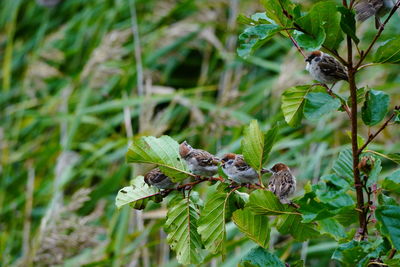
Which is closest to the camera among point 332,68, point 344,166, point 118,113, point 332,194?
point 332,194

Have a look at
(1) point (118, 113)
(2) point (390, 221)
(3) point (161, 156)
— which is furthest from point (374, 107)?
(1) point (118, 113)

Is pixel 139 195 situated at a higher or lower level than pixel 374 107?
lower

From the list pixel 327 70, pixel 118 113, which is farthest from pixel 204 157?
pixel 118 113

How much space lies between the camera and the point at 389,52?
26.6 inches

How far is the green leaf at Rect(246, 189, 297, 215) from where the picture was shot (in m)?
0.67

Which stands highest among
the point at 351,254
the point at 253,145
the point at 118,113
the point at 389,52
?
the point at 389,52

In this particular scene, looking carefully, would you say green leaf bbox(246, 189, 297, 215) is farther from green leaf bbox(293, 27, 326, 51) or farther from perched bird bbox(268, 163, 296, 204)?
green leaf bbox(293, 27, 326, 51)

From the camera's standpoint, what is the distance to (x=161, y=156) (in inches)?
29.5

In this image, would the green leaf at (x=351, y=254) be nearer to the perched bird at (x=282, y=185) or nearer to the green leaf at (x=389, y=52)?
the perched bird at (x=282, y=185)

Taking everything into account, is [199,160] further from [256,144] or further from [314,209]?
[314,209]

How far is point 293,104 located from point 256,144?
3.8 inches

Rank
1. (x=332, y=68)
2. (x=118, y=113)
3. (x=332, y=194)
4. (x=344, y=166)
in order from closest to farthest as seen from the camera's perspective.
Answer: (x=332, y=194), (x=344, y=166), (x=332, y=68), (x=118, y=113)

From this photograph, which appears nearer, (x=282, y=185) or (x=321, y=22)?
(x=321, y=22)

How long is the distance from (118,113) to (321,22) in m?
2.28
